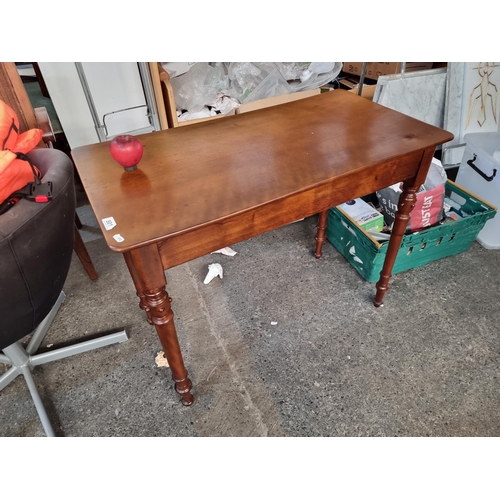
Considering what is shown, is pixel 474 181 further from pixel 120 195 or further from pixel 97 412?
pixel 97 412

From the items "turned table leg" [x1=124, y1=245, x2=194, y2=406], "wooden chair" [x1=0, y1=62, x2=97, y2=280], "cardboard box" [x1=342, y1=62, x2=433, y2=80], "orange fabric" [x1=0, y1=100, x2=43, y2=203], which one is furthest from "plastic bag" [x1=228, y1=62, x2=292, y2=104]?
"turned table leg" [x1=124, y1=245, x2=194, y2=406]

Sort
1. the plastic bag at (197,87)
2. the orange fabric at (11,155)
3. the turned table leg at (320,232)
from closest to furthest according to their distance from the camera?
1. the orange fabric at (11,155)
2. the turned table leg at (320,232)
3. the plastic bag at (197,87)

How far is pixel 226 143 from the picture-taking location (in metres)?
1.14

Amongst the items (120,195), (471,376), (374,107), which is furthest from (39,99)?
(471,376)

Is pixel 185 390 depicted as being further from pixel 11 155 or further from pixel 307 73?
pixel 307 73

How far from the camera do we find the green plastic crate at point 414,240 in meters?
1.60

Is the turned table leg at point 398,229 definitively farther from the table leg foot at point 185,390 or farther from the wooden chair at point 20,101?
the wooden chair at point 20,101

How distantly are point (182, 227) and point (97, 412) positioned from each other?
85cm

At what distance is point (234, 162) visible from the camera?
104cm

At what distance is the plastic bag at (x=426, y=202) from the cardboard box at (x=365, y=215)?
0.09m

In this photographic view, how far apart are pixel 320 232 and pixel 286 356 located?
2.13 ft

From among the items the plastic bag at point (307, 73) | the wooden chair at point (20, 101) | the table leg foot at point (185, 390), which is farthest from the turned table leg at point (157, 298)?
the plastic bag at point (307, 73)

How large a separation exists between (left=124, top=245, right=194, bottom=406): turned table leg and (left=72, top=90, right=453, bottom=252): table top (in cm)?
6

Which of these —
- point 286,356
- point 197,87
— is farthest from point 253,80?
point 286,356
